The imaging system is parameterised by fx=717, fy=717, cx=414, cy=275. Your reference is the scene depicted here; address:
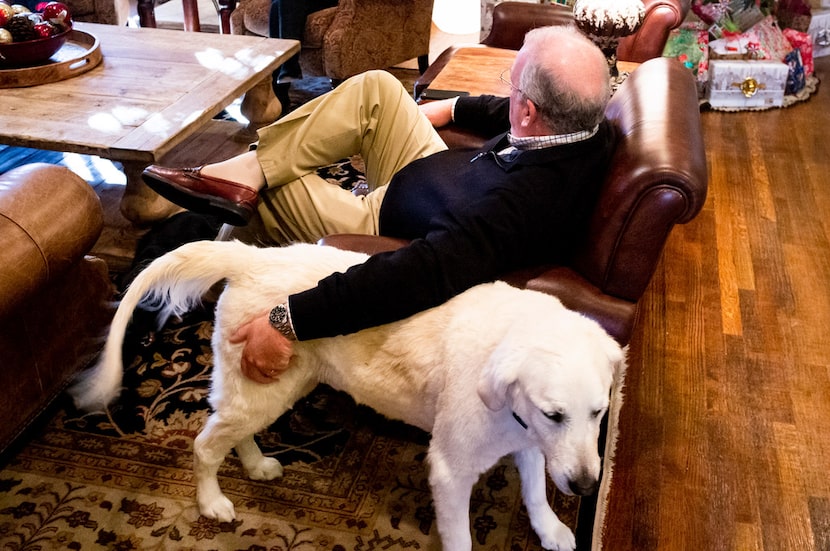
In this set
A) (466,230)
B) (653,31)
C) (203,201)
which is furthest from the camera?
(653,31)

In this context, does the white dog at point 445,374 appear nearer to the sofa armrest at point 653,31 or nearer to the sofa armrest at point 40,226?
the sofa armrest at point 40,226

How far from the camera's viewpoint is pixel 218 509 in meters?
1.55

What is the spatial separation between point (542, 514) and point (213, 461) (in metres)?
0.71

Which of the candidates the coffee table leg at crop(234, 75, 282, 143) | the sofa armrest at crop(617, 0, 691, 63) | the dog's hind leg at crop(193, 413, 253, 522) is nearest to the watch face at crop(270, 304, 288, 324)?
the dog's hind leg at crop(193, 413, 253, 522)

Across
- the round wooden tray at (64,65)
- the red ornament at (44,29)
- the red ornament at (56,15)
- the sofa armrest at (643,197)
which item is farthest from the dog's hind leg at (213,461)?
the red ornament at (56,15)

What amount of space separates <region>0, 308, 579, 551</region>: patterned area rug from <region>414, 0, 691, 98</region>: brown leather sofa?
4.83 ft

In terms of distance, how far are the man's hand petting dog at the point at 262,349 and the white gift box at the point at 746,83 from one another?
336cm

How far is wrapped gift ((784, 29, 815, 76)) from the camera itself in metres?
4.12

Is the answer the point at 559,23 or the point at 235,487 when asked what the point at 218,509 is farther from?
the point at 559,23

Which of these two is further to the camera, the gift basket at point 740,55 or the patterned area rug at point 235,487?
the gift basket at point 740,55

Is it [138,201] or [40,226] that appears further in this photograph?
[138,201]

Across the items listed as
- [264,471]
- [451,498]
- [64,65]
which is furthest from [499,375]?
[64,65]

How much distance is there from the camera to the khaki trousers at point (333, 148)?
6.29 ft

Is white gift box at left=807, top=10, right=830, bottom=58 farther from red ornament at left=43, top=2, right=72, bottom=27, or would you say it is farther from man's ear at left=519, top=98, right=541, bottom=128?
red ornament at left=43, top=2, right=72, bottom=27
